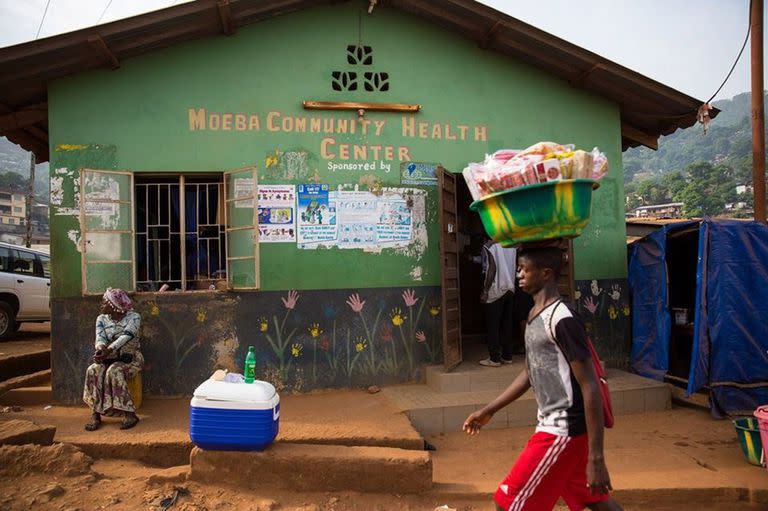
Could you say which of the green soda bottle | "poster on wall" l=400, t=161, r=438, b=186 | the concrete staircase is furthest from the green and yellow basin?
"poster on wall" l=400, t=161, r=438, b=186

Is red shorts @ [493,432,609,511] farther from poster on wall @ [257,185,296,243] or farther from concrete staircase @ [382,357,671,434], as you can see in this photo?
poster on wall @ [257,185,296,243]

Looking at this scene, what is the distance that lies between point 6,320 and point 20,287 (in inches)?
28.4

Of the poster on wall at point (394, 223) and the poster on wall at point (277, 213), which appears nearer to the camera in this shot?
the poster on wall at point (277, 213)

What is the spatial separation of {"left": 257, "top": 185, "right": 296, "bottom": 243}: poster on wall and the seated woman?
1.66 m

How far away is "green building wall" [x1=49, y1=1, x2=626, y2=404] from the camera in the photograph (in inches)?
231

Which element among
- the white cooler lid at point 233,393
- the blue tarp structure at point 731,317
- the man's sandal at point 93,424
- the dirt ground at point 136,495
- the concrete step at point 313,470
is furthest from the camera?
the blue tarp structure at point 731,317

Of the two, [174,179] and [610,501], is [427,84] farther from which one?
[610,501]

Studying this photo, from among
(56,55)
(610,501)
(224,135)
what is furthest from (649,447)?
(56,55)

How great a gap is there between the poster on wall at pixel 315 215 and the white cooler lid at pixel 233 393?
2.60 metres

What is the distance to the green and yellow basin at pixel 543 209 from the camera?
237 cm

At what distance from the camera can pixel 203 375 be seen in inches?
234

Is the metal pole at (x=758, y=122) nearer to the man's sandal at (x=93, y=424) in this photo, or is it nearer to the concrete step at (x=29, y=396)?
the man's sandal at (x=93, y=424)

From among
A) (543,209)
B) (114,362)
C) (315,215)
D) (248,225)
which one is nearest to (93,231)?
(114,362)

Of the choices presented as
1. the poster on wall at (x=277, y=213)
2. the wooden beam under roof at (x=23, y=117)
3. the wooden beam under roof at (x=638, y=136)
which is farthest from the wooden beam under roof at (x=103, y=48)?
the wooden beam under roof at (x=638, y=136)
